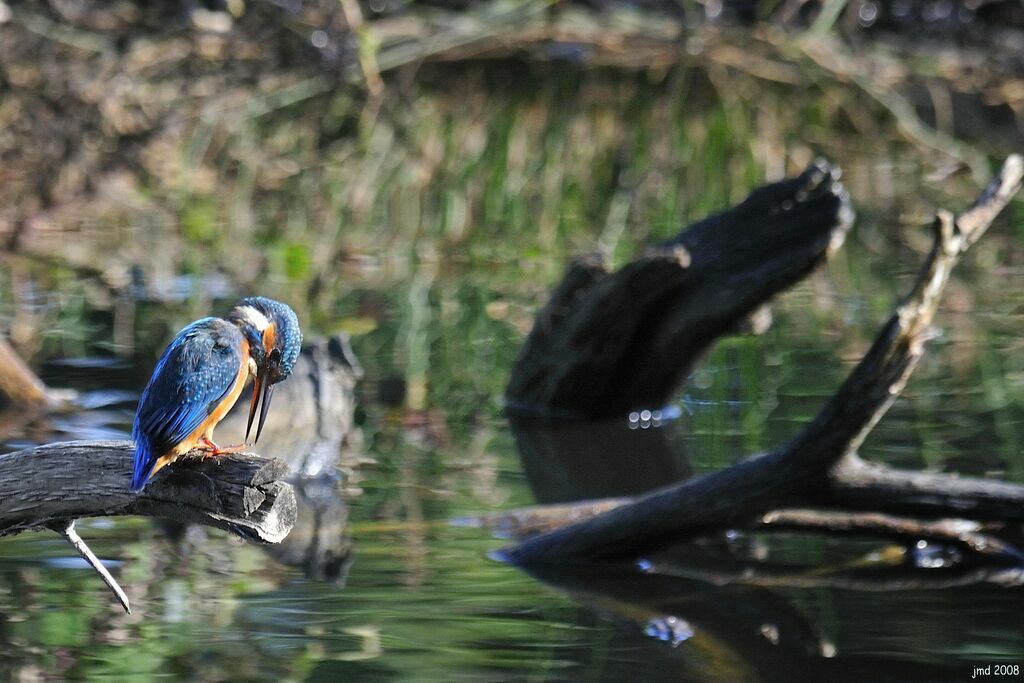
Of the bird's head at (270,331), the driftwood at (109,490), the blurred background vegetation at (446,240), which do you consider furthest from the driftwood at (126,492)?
the blurred background vegetation at (446,240)

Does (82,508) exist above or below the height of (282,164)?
below

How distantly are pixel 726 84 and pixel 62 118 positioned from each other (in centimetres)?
470

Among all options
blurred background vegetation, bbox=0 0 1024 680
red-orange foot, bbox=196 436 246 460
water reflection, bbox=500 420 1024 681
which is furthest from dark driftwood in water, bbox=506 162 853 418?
red-orange foot, bbox=196 436 246 460

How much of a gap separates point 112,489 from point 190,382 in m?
0.27

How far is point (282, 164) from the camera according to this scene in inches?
428

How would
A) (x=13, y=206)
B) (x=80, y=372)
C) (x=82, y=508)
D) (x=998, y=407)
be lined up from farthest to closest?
(x=13, y=206) → (x=80, y=372) → (x=998, y=407) → (x=82, y=508)

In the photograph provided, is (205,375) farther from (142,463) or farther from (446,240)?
(446,240)

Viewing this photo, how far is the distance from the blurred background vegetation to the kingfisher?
797mm

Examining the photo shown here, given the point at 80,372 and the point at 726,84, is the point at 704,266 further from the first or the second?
the point at 726,84

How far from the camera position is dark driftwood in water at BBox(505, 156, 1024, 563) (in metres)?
3.58

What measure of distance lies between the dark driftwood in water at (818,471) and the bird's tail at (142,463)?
1615 millimetres

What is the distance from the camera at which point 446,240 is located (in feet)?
29.3

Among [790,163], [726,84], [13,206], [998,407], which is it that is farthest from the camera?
[726,84]

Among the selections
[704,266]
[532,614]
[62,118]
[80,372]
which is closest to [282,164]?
[62,118]
